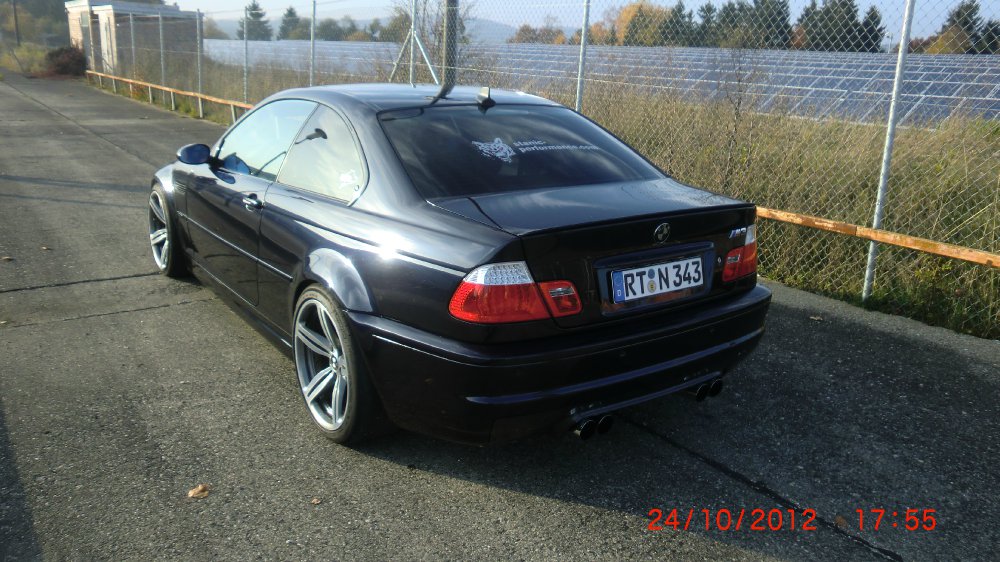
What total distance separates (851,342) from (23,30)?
87725 mm

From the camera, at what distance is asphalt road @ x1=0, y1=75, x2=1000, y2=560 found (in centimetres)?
274

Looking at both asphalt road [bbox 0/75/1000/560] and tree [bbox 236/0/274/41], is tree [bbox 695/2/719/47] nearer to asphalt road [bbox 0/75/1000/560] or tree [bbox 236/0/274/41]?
asphalt road [bbox 0/75/1000/560]

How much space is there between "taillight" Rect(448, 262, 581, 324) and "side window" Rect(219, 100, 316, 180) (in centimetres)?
173

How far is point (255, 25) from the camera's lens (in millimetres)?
17141

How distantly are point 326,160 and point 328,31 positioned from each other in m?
11.2

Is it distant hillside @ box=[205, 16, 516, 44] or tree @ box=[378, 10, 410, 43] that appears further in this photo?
tree @ box=[378, 10, 410, 43]

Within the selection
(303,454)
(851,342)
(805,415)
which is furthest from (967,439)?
(303,454)

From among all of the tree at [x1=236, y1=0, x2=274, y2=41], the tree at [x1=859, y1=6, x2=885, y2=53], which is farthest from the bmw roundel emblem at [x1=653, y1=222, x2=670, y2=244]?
the tree at [x1=236, y1=0, x2=274, y2=41]

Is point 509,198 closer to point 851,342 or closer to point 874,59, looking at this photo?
point 851,342

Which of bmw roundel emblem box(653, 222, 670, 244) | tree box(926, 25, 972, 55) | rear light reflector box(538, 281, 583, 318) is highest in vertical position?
tree box(926, 25, 972, 55)

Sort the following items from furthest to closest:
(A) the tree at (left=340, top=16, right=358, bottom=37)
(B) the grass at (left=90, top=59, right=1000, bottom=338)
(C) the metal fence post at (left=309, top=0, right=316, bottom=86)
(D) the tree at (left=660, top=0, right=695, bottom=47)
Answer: (C) the metal fence post at (left=309, top=0, right=316, bottom=86) < (A) the tree at (left=340, top=16, right=358, bottom=37) < (D) the tree at (left=660, top=0, right=695, bottom=47) < (B) the grass at (left=90, top=59, right=1000, bottom=338)

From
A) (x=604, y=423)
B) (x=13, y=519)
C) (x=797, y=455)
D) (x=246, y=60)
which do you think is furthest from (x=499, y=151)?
(x=246, y=60)

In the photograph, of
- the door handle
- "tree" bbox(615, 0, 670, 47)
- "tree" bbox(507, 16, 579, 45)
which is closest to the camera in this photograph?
the door handle

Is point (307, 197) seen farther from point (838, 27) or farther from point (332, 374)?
point (838, 27)
